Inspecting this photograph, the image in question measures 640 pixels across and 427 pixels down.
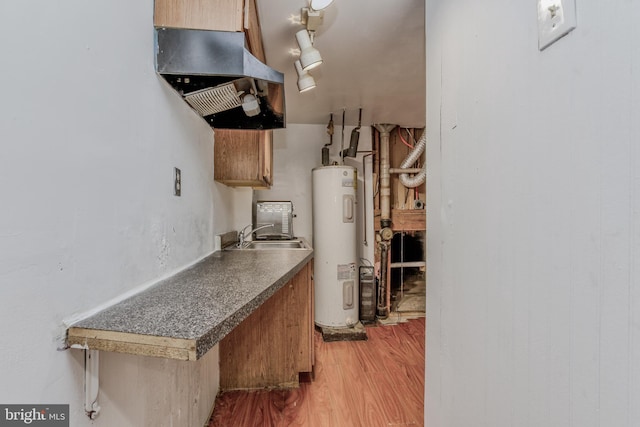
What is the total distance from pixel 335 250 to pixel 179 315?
2168mm

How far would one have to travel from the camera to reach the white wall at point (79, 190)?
476 millimetres

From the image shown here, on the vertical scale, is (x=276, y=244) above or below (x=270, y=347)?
above

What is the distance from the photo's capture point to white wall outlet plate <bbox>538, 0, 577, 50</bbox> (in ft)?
1.81

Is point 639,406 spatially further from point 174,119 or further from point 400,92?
point 400,92

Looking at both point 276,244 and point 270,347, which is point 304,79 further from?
point 270,347

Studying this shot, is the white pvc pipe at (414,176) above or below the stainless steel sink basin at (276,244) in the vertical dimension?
above

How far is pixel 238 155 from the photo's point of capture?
1.82m

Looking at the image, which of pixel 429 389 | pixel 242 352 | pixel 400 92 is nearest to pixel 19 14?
pixel 429 389

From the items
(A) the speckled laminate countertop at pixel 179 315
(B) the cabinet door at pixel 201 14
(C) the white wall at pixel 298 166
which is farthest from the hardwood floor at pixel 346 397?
(B) the cabinet door at pixel 201 14

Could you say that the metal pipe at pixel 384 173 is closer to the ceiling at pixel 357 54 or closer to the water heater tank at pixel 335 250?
the ceiling at pixel 357 54

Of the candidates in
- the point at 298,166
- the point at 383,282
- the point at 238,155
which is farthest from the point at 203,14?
the point at 383,282

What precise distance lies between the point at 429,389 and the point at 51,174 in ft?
4.78

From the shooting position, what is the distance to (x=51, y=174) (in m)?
0.55

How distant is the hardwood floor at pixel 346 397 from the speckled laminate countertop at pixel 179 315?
1085 mm
